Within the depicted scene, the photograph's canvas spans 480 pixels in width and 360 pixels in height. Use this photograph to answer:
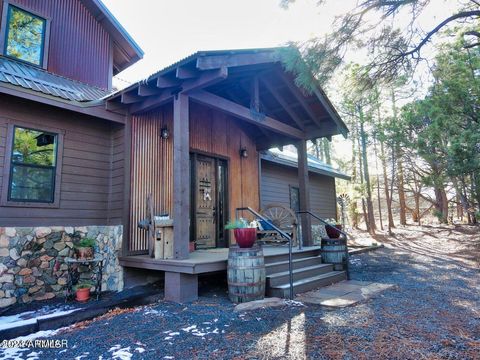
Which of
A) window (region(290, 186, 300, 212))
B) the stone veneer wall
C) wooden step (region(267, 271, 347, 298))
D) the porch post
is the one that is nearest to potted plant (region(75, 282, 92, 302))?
the stone veneer wall

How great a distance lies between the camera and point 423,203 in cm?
2414

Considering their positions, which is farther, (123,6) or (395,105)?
(395,105)

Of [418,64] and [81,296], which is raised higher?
[418,64]

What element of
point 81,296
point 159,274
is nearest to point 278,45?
point 159,274

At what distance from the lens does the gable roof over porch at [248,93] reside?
178 inches

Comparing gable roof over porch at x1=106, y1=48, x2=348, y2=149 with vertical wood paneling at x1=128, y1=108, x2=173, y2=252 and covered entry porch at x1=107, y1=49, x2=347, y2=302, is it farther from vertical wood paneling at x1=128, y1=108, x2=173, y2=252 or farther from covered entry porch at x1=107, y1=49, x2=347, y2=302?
vertical wood paneling at x1=128, y1=108, x2=173, y2=252

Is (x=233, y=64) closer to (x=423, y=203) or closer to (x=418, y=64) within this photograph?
(x=418, y=64)

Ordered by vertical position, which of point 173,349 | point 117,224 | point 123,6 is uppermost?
point 123,6

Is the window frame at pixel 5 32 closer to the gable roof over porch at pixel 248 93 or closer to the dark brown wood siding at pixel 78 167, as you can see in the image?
the dark brown wood siding at pixel 78 167

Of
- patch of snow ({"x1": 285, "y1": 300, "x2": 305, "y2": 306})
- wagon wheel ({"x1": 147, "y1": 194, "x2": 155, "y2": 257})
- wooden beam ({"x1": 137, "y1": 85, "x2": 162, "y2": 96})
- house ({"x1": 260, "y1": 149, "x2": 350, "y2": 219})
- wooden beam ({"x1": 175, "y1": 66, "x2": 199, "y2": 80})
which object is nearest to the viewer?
patch of snow ({"x1": 285, "y1": 300, "x2": 305, "y2": 306})

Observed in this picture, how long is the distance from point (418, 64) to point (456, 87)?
308 centimetres

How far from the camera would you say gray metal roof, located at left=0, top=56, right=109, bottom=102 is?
4609 mm

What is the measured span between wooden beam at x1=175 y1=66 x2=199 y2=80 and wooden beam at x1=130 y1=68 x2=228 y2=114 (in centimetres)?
9

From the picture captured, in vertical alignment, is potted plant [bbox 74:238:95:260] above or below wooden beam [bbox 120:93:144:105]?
below
